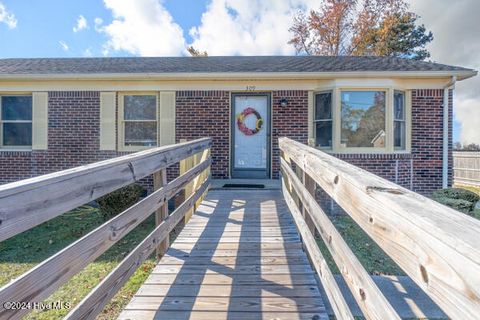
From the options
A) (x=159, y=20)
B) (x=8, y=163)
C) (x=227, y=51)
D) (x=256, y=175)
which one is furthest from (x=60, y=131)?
(x=227, y=51)

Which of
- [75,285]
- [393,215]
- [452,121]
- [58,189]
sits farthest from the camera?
[452,121]

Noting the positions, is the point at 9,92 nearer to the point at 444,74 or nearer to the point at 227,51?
the point at 444,74

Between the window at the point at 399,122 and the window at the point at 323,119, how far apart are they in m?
1.58

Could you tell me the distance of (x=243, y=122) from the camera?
25.9 feet

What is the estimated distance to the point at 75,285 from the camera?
3.86m

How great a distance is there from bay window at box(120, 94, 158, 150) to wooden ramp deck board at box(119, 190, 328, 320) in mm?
4404

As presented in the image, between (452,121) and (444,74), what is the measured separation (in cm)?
124

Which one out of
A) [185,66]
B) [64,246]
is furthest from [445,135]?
[64,246]

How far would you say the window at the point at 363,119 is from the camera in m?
7.46

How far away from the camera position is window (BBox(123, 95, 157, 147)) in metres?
7.94

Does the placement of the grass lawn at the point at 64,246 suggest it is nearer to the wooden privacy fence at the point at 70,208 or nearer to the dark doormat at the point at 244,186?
the wooden privacy fence at the point at 70,208

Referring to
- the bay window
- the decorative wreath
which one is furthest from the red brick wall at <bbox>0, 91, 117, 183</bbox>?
the decorative wreath

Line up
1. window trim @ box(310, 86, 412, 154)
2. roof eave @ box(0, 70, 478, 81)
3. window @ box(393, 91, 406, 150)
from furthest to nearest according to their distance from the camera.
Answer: window @ box(393, 91, 406, 150) → window trim @ box(310, 86, 412, 154) → roof eave @ box(0, 70, 478, 81)

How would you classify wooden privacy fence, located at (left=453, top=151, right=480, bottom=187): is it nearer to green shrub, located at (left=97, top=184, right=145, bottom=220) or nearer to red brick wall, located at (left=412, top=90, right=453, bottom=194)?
red brick wall, located at (left=412, top=90, right=453, bottom=194)
